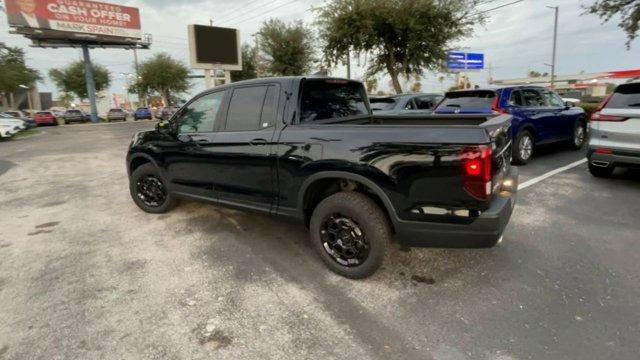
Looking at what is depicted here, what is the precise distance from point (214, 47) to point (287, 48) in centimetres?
540

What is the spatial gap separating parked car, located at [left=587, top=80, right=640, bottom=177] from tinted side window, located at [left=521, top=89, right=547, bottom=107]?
1948 millimetres

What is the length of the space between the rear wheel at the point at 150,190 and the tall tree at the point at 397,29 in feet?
49.2

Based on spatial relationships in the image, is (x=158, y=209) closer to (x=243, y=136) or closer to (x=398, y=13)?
(x=243, y=136)

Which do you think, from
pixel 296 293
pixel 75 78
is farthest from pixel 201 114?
pixel 75 78

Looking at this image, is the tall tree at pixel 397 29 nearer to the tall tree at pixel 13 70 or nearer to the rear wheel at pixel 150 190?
the rear wheel at pixel 150 190

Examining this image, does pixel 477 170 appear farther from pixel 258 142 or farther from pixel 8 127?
pixel 8 127

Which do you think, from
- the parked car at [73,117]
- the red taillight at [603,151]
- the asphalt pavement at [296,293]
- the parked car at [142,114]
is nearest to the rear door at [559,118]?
the red taillight at [603,151]

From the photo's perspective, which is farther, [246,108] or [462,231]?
[246,108]

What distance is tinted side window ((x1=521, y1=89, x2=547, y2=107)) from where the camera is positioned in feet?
26.1

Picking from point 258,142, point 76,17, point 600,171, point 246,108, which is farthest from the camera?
point 76,17

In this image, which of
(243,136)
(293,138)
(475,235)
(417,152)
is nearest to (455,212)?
(475,235)

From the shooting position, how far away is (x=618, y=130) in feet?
18.6

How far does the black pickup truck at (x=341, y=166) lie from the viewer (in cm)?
287

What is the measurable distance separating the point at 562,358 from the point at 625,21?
19.6 metres
